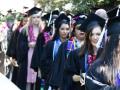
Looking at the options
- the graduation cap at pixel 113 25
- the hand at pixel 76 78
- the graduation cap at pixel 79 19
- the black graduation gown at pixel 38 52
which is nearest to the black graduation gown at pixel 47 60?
the black graduation gown at pixel 38 52

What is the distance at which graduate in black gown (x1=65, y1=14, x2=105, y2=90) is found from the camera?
6492mm

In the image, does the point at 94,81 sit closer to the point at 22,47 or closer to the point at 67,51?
the point at 67,51

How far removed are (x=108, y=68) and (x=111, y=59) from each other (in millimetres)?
92

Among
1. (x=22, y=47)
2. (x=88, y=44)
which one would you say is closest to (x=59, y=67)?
(x=88, y=44)

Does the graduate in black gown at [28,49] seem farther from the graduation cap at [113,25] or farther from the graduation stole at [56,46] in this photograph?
the graduation cap at [113,25]

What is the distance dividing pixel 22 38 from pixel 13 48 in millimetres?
899

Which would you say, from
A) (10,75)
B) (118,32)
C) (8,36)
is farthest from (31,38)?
(118,32)

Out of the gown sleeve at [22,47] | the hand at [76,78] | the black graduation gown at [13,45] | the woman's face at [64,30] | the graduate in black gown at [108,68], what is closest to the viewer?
the graduate in black gown at [108,68]

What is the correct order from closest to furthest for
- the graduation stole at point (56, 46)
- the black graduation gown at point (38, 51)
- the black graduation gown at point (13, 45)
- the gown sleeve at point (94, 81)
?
the gown sleeve at point (94, 81), the graduation stole at point (56, 46), the black graduation gown at point (38, 51), the black graduation gown at point (13, 45)

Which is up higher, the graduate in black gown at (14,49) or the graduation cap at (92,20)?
the graduation cap at (92,20)

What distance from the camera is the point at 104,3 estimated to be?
12789 millimetres

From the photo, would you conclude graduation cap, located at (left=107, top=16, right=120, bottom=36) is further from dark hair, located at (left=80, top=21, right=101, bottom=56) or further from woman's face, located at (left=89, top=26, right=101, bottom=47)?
dark hair, located at (left=80, top=21, right=101, bottom=56)

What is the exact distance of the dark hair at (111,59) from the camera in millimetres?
4559

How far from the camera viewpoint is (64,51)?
25.5 ft
